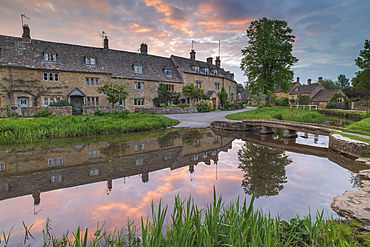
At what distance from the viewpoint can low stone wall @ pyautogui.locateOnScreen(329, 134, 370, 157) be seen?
30.6ft

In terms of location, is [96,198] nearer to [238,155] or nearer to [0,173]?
[0,173]

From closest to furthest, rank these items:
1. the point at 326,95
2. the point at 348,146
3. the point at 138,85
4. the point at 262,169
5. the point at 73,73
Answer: the point at 262,169 < the point at 348,146 < the point at 73,73 < the point at 138,85 < the point at 326,95

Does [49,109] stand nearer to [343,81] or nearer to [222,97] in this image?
[222,97]

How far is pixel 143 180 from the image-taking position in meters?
6.90

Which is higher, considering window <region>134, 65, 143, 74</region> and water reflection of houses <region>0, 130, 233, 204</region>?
window <region>134, 65, 143, 74</region>

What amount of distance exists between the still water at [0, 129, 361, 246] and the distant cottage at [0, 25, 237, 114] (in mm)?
13120

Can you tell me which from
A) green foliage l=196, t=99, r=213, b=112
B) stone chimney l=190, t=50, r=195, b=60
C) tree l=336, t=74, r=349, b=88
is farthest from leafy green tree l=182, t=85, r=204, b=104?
tree l=336, t=74, r=349, b=88

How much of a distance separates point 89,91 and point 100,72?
336 cm

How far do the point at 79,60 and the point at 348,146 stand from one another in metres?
32.8

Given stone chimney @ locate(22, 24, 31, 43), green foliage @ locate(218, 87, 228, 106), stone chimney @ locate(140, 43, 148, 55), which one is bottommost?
green foliage @ locate(218, 87, 228, 106)

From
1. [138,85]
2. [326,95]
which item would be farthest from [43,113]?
[326,95]

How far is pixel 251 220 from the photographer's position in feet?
9.59

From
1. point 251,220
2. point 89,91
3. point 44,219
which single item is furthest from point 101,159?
point 89,91

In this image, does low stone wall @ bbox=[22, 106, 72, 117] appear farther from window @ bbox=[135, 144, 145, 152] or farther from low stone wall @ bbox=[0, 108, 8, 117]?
window @ bbox=[135, 144, 145, 152]
